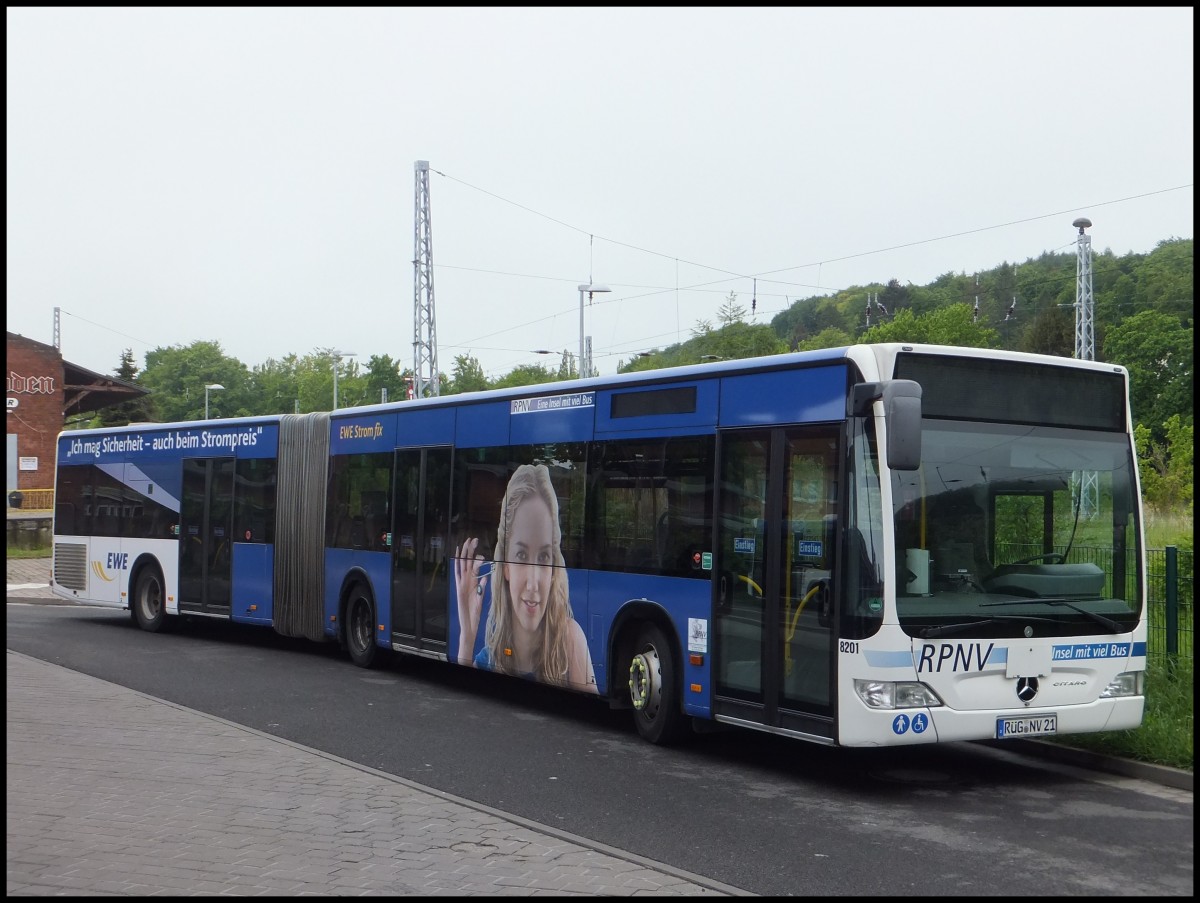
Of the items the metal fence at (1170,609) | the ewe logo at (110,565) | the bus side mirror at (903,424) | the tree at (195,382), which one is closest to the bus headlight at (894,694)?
the bus side mirror at (903,424)

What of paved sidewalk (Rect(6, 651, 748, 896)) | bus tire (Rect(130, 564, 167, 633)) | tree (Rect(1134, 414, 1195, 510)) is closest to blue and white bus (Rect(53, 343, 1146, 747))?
paved sidewalk (Rect(6, 651, 748, 896))

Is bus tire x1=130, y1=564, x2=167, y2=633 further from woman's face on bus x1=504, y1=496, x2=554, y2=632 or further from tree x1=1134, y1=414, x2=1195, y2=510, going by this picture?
tree x1=1134, y1=414, x2=1195, y2=510

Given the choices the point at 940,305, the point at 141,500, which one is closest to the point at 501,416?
the point at 141,500

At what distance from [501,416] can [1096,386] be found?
5956 mm

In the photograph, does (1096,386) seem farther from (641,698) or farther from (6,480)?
(6,480)

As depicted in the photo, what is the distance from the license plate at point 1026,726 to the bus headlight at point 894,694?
0.53 metres

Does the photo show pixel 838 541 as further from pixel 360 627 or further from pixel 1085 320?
pixel 1085 320

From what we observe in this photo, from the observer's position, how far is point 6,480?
524 inches

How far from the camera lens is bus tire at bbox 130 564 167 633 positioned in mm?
20625

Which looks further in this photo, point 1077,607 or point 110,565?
point 110,565

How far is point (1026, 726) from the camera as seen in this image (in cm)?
891

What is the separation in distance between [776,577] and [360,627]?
26.7ft

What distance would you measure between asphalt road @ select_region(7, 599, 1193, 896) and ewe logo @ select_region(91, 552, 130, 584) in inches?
248

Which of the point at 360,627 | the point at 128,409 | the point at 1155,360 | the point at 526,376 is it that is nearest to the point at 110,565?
the point at 360,627
